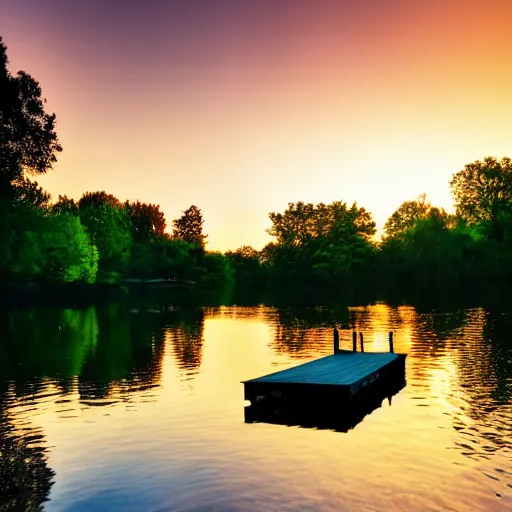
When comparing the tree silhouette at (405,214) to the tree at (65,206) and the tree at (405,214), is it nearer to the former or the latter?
the tree at (405,214)

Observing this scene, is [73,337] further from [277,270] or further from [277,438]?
[277,270]

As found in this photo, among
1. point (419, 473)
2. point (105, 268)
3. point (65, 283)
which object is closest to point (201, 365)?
point (419, 473)

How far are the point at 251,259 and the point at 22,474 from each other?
177652mm

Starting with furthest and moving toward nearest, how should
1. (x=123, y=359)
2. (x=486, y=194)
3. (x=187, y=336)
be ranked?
(x=486, y=194) < (x=187, y=336) < (x=123, y=359)

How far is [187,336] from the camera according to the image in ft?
186

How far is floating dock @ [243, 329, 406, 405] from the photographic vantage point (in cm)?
2567

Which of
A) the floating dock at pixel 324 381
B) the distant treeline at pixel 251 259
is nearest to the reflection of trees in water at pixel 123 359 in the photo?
the floating dock at pixel 324 381

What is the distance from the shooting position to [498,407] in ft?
85.7

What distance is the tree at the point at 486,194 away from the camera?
→ 443 feet

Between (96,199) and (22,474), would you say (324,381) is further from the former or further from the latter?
(96,199)

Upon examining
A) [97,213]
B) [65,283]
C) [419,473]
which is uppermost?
[97,213]

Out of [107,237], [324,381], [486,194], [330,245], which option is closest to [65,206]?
[107,237]

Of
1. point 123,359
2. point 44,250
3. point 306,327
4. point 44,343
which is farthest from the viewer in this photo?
point 44,250

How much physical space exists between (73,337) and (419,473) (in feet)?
138
